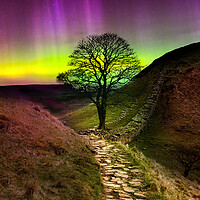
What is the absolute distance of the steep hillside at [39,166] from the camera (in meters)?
4.26

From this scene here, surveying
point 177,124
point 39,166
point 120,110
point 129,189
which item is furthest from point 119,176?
point 120,110

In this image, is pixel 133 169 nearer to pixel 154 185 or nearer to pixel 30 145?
pixel 154 185

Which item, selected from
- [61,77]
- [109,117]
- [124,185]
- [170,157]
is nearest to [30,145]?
[124,185]

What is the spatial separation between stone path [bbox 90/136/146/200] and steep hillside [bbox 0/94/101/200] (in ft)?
1.43

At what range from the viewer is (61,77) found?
Answer: 18641 millimetres

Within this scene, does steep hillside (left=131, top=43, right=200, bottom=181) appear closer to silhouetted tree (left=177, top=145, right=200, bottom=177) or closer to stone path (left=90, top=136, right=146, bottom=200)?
silhouetted tree (left=177, top=145, right=200, bottom=177)

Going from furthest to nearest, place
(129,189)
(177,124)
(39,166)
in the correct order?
(177,124), (129,189), (39,166)

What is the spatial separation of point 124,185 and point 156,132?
1447 centimetres

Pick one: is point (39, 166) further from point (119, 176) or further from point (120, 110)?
point (120, 110)

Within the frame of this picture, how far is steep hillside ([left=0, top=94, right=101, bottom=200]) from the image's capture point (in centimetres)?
426

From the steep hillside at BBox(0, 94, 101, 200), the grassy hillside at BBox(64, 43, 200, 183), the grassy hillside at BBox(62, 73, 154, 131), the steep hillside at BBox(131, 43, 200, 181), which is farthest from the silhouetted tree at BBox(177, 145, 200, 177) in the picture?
the grassy hillside at BBox(62, 73, 154, 131)

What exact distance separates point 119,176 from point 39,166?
328 cm

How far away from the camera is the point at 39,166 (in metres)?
5.38

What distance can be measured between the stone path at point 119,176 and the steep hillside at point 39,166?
44 centimetres
